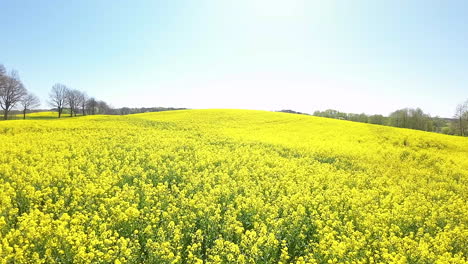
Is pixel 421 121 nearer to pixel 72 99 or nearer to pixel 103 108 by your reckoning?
pixel 72 99

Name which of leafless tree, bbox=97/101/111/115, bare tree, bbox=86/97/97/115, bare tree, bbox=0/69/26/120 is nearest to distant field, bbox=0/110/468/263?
bare tree, bbox=0/69/26/120

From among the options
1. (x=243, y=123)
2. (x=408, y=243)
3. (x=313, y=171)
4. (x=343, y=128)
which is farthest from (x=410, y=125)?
(x=408, y=243)

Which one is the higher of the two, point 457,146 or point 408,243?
point 457,146

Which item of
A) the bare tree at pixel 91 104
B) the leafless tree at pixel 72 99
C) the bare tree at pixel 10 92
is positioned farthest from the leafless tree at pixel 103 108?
the bare tree at pixel 10 92

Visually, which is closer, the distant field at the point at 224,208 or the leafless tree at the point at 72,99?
the distant field at the point at 224,208

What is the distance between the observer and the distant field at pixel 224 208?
19.2 feet

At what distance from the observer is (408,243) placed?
7164 mm

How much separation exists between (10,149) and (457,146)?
1376 inches

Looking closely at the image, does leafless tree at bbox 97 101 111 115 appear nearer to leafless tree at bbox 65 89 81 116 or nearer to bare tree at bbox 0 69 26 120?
leafless tree at bbox 65 89 81 116

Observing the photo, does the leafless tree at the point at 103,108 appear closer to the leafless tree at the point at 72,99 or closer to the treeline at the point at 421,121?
the leafless tree at the point at 72,99

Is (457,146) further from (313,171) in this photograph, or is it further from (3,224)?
(3,224)

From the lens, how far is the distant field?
5.86 metres

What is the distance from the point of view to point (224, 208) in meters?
8.46

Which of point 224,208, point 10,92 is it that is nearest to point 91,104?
point 10,92
